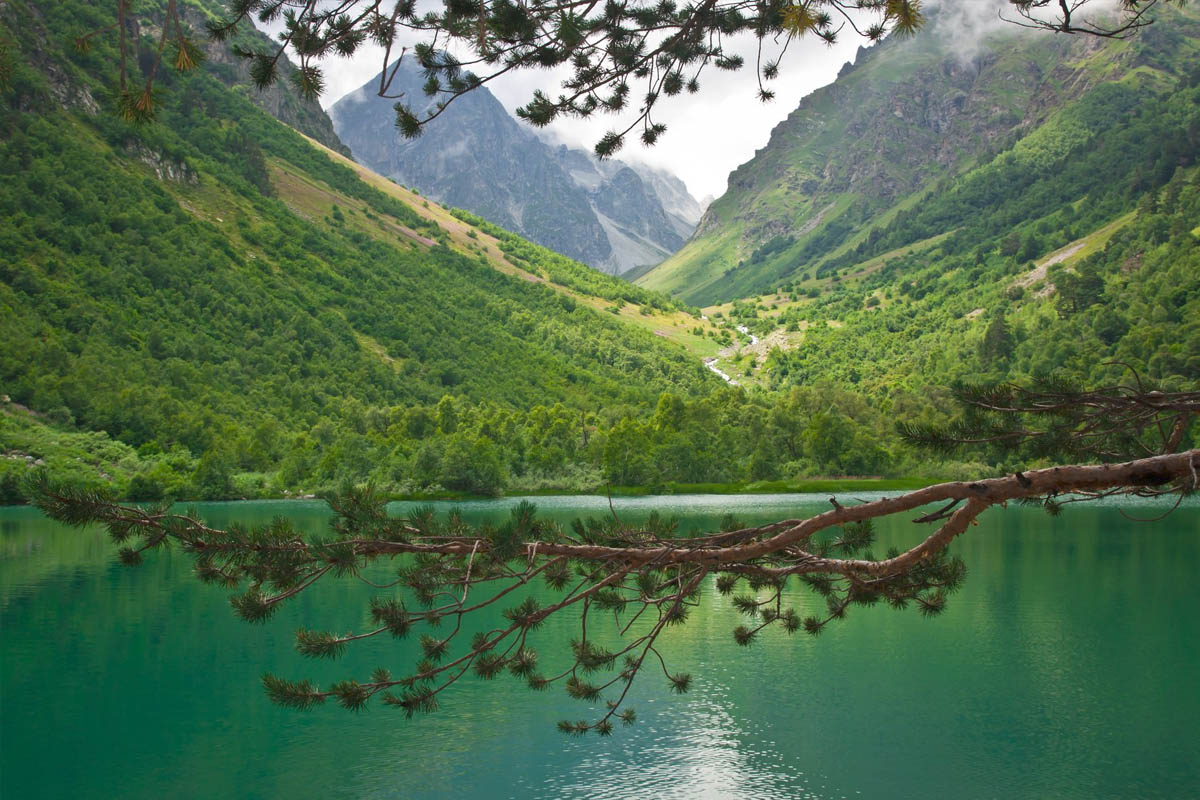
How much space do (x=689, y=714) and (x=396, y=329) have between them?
10096 cm

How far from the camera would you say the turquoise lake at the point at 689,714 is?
12297mm

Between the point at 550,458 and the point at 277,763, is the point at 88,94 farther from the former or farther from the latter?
the point at 277,763

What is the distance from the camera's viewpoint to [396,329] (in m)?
111

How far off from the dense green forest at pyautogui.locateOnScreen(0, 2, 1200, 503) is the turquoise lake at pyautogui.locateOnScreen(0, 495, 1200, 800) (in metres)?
21.1

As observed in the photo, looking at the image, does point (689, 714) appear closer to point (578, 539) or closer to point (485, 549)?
point (578, 539)

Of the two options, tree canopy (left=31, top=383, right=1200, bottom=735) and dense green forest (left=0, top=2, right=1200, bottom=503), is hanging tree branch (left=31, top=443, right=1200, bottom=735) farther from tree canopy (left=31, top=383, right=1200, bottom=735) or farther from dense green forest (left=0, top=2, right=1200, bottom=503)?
dense green forest (left=0, top=2, right=1200, bottom=503)

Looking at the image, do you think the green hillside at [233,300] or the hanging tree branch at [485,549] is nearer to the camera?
the hanging tree branch at [485,549]

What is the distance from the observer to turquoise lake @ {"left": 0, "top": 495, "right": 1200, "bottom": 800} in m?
12.3

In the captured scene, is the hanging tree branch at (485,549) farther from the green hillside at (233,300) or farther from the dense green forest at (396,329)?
the green hillside at (233,300)

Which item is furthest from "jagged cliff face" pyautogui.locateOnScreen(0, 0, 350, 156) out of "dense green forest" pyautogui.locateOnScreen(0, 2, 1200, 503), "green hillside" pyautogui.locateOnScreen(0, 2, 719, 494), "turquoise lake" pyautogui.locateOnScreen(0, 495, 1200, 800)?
"turquoise lake" pyautogui.locateOnScreen(0, 495, 1200, 800)

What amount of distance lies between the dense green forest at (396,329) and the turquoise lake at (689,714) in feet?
69.1

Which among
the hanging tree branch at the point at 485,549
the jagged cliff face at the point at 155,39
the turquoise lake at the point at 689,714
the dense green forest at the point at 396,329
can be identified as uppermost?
the jagged cliff face at the point at 155,39

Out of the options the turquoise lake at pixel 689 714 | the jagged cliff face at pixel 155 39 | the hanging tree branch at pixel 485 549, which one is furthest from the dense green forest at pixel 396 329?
the hanging tree branch at pixel 485 549

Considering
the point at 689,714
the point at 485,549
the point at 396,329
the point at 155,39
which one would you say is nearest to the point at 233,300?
the point at 396,329
